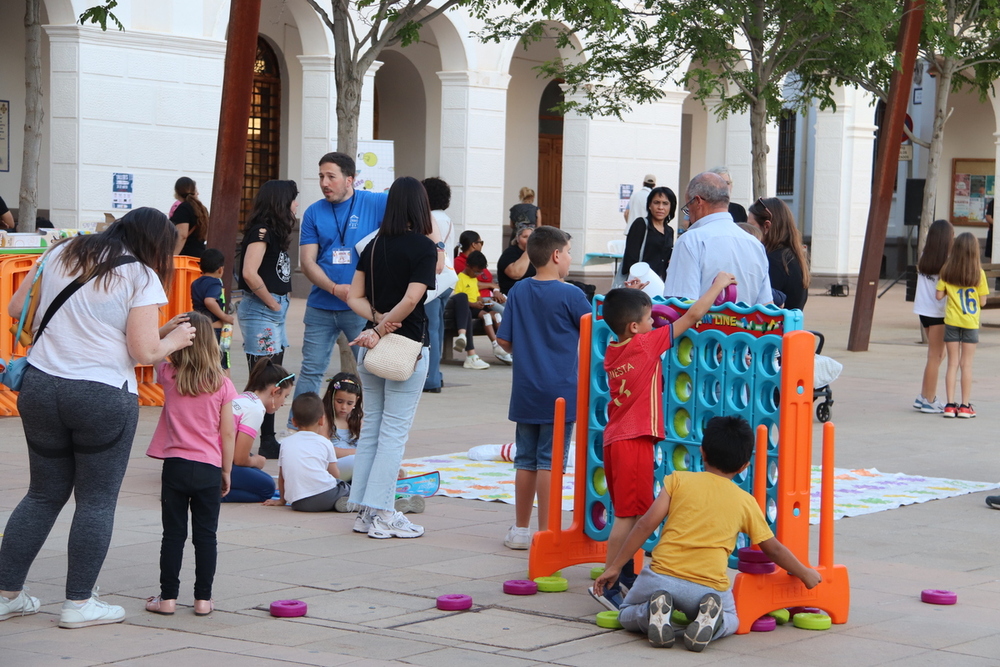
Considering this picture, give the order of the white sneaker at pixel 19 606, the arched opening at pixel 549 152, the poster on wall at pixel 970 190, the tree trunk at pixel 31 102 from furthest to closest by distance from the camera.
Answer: the poster on wall at pixel 970 190 → the arched opening at pixel 549 152 → the tree trunk at pixel 31 102 → the white sneaker at pixel 19 606

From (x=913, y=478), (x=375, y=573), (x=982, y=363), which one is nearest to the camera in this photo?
(x=375, y=573)

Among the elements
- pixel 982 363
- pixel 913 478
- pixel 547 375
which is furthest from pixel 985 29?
pixel 547 375

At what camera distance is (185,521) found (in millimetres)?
5570

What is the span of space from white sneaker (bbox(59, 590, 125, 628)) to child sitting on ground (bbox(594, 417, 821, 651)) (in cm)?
192

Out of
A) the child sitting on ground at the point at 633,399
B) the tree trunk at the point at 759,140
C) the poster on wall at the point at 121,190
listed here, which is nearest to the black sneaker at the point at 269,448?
the child sitting on ground at the point at 633,399

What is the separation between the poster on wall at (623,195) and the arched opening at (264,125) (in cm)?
588

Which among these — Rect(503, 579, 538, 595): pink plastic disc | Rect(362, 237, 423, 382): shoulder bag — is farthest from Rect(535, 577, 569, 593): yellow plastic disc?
Rect(362, 237, 423, 382): shoulder bag

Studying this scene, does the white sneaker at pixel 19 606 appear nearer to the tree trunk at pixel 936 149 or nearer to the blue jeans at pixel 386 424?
the blue jeans at pixel 386 424

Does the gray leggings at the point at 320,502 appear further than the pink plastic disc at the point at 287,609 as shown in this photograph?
Yes

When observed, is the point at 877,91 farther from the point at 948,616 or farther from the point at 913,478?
the point at 948,616

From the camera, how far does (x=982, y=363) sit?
16.6m

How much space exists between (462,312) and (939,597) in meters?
9.05

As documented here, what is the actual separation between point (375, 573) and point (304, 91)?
16119mm

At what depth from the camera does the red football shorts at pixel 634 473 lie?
564 cm
